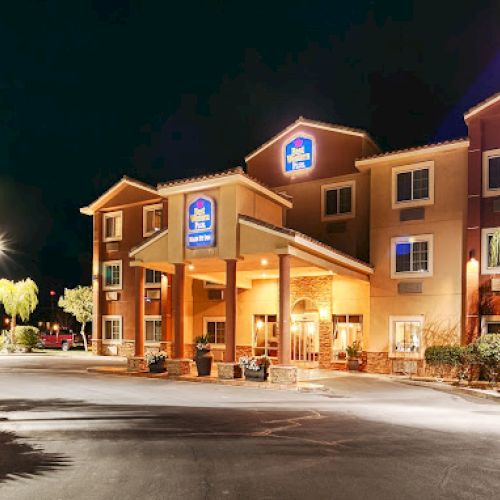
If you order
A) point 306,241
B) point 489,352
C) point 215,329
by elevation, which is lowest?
point 215,329

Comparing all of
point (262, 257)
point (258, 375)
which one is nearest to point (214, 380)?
point (258, 375)

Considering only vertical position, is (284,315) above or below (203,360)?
above

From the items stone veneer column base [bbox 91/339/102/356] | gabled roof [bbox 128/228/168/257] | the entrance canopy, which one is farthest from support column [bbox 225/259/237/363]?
stone veneer column base [bbox 91/339/102/356]

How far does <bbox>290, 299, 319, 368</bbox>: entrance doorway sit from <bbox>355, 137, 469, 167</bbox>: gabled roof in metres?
6.85

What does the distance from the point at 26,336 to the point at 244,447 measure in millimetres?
34621

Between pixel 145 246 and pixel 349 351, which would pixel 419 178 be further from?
pixel 145 246

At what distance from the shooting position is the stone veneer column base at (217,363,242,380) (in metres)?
20.1

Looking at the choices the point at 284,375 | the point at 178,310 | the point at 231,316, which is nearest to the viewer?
the point at 284,375

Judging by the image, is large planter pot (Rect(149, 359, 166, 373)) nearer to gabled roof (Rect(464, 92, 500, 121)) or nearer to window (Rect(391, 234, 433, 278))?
window (Rect(391, 234, 433, 278))

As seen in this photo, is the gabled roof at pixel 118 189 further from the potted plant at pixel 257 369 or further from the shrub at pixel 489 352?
the shrub at pixel 489 352

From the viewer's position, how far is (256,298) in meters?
28.0

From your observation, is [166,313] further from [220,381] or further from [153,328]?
[220,381]

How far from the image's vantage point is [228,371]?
20172 millimetres

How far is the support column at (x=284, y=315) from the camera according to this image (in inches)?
754
